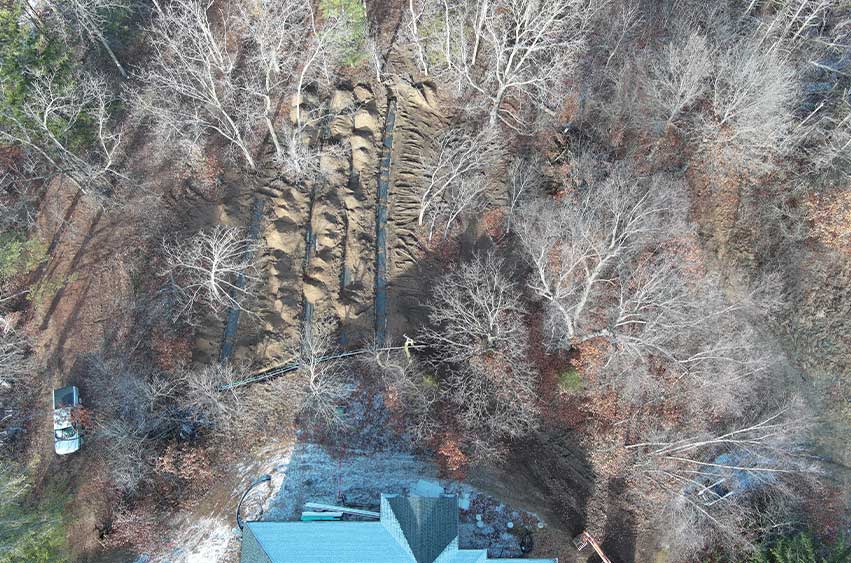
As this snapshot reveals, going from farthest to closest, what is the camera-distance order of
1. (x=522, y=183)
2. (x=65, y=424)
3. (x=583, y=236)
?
(x=522, y=183)
(x=583, y=236)
(x=65, y=424)

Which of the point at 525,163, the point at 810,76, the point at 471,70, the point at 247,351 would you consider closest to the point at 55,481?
the point at 247,351

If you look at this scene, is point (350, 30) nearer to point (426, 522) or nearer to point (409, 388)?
point (409, 388)

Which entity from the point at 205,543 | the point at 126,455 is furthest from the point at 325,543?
the point at 126,455

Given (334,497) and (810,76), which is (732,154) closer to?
(810,76)

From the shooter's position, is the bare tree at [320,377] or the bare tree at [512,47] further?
the bare tree at [512,47]

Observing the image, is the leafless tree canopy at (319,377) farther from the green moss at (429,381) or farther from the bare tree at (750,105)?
the bare tree at (750,105)

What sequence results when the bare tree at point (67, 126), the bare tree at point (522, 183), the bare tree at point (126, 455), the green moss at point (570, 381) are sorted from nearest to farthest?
the bare tree at point (126, 455) < the bare tree at point (67, 126) < the green moss at point (570, 381) < the bare tree at point (522, 183)

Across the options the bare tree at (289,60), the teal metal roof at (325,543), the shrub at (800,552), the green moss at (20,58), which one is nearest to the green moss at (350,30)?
the bare tree at (289,60)
